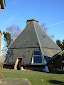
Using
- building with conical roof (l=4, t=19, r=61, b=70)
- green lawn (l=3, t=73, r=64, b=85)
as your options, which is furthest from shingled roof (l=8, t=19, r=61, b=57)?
green lawn (l=3, t=73, r=64, b=85)

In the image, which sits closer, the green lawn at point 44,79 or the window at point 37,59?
the green lawn at point 44,79

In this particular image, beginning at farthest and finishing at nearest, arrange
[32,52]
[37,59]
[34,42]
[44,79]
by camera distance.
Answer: [34,42] < [32,52] < [37,59] < [44,79]

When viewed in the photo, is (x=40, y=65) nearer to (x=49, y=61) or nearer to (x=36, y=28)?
(x=49, y=61)

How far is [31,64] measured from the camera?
1858cm

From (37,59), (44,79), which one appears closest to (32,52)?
(37,59)

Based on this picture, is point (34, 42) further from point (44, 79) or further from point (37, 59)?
point (44, 79)

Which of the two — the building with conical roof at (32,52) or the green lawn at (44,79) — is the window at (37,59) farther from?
the green lawn at (44,79)

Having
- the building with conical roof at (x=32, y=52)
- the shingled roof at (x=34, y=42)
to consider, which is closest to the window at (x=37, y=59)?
the building with conical roof at (x=32, y=52)

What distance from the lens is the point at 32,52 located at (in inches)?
784

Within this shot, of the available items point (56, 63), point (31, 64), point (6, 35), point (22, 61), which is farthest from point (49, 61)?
point (6, 35)

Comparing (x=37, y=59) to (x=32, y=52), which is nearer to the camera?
(x=37, y=59)

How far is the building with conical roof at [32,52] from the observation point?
18.9m

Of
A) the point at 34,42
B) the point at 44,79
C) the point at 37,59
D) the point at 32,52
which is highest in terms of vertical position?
the point at 34,42

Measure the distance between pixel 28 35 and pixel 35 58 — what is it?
17.1 feet
